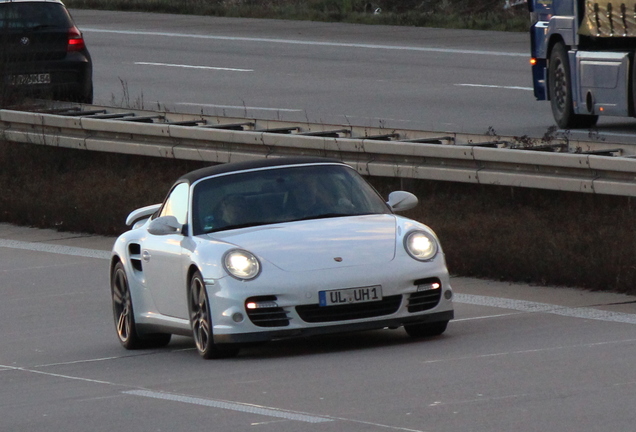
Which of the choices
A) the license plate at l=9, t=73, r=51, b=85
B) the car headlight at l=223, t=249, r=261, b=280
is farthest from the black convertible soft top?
the license plate at l=9, t=73, r=51, b=85

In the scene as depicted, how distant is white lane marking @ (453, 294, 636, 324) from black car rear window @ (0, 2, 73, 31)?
34.9 ft

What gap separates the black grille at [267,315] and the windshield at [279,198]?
82 cm

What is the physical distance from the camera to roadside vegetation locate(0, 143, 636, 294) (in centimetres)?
1245

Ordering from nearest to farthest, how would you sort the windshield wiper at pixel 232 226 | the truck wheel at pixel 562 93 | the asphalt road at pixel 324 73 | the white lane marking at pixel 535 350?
1. the white lane marking at pixel 535 350
2. the windshield wiper at pixel 232 226
3. the truck wheel at pixel 562 93
4. the asphalt road at pixel 324 73

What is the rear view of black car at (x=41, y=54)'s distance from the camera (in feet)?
69.1

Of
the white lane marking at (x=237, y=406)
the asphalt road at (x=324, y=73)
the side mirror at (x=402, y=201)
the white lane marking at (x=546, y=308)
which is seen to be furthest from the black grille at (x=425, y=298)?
the asphalt road at (x=324, y=73)

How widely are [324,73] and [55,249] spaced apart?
13.4 metres

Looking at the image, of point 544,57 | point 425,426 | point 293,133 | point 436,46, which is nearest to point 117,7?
point 436,46

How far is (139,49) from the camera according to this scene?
35.0m

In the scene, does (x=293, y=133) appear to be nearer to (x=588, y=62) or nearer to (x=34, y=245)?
(x=34, y=245)

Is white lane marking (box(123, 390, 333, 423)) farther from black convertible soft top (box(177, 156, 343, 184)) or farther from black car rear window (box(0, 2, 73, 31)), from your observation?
black car rear window (box(0, 2, 73, 31))

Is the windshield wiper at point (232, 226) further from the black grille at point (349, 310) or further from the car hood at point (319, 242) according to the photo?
the black grille at point (349, 310)

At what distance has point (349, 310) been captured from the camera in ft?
32.6

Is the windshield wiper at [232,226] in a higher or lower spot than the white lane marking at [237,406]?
higher
